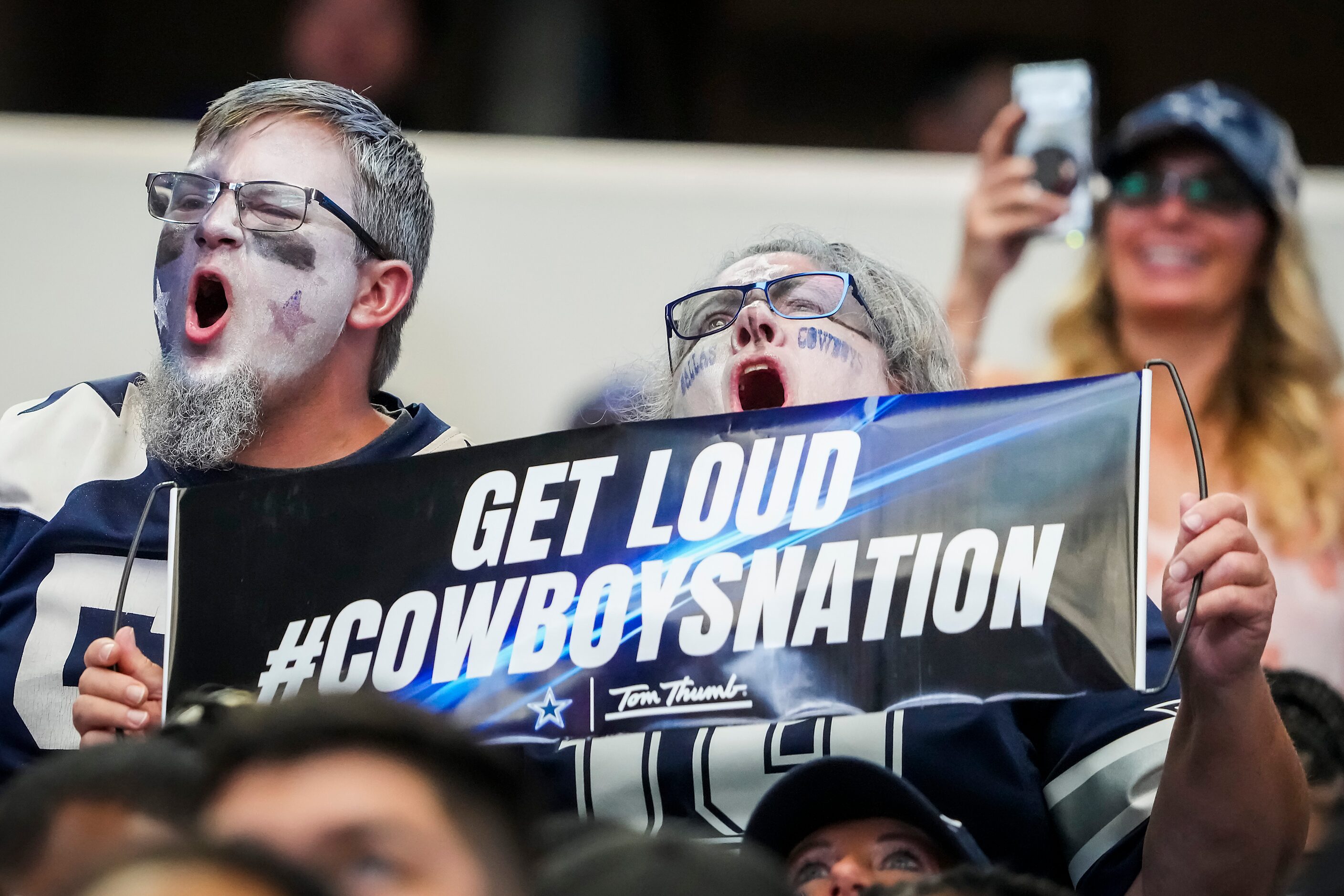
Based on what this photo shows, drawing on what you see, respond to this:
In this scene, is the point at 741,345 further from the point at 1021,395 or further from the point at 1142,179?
the point at 1142,179

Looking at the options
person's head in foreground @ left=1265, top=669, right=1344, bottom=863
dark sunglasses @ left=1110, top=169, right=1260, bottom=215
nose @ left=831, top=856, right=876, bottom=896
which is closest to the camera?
nose @ left=831, top=856, right=876, bottom=896

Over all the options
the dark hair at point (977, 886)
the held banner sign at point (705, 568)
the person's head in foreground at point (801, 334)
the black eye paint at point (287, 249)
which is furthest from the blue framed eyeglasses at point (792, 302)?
the dark hair at point (977, 886)

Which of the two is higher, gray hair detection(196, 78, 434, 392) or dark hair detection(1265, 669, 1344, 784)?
gray hair detection(196, 78, 434, 392)

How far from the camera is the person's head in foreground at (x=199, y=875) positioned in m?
1.20

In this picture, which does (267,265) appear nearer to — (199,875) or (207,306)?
(207,306)

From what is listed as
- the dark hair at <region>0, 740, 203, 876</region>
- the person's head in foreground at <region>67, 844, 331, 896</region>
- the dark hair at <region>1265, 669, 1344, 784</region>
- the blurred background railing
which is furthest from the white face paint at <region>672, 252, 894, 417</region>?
the person's head in foreground at <region>67, 844, 331, 896</region>

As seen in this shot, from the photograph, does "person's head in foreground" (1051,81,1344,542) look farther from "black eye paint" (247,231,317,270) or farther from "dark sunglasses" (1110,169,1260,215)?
"black eye paint" (247,231,317,270)

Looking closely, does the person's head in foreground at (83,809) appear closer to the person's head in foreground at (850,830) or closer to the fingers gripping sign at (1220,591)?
the person's head in foreground at (850,830)

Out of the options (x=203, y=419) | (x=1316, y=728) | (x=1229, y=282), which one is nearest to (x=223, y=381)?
(x=203, y=419)

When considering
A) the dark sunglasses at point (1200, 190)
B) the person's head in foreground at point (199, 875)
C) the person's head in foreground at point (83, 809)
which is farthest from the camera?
the dark sunglasses at point (1200, 190)

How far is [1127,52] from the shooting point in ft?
17.7

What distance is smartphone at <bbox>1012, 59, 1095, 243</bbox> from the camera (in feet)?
12.9

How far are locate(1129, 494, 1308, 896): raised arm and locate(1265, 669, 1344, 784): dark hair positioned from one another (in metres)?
0.70

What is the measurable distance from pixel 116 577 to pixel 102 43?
10.5ft
